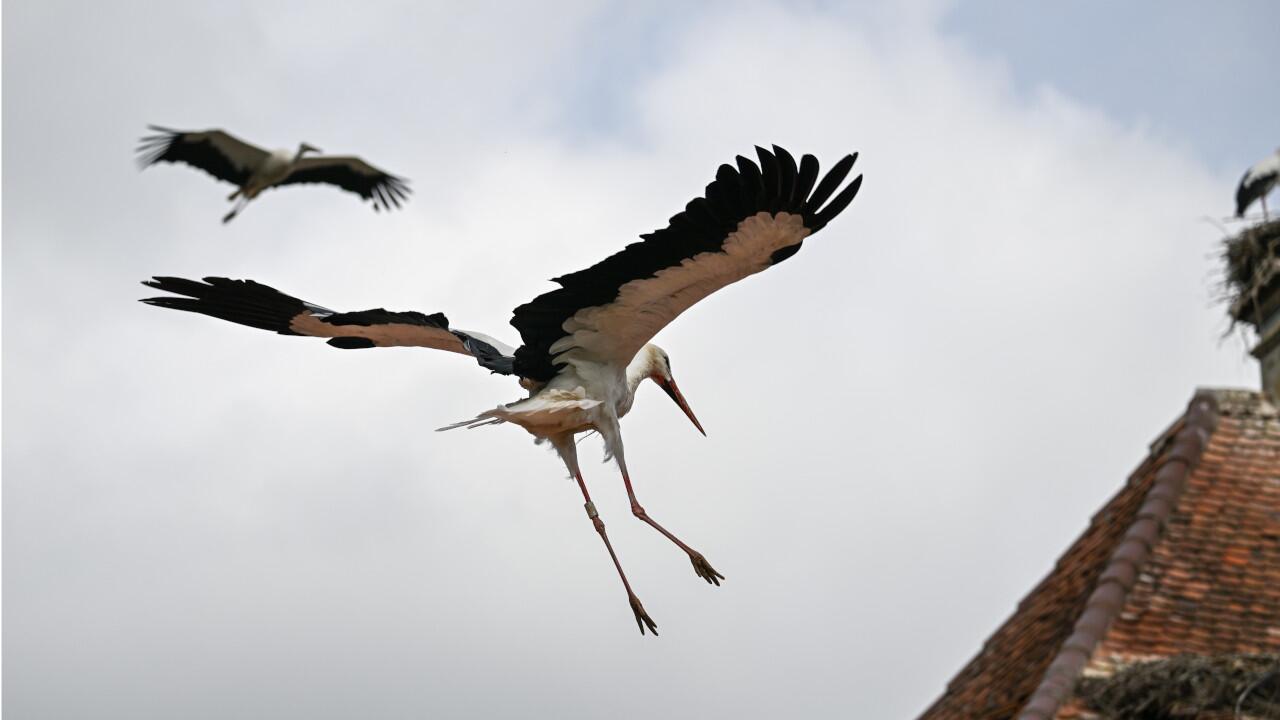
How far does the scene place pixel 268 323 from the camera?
7520 millimetres

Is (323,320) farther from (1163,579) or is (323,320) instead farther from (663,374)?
(1163,579)

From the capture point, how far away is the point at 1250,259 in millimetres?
11188

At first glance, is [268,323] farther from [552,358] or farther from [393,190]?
[393,190]

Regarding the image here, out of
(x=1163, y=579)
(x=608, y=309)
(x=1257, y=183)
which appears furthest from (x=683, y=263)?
(x=1257, y=183)

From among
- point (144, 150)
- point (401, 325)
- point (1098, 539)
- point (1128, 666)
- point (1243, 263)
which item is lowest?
point (1128, 666)

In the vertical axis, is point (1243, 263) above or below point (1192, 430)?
above

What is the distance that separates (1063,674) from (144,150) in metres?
9.21

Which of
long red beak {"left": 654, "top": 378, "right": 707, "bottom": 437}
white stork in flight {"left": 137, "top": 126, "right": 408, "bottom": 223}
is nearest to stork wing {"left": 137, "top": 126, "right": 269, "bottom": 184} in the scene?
white stork in flight {"left": 137, "top": 126, "right": 408, "bottom": 223}

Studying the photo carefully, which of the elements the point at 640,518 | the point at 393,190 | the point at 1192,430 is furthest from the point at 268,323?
the point at 393,190

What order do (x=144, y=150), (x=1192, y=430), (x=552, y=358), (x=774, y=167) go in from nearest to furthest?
(x=774, y=167), (x=552, y=358), (x=1192, y=430), (x=144, y=150)

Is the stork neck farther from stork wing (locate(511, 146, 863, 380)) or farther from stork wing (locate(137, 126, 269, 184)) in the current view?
stork wing (locate(137, 126, 269, 184))

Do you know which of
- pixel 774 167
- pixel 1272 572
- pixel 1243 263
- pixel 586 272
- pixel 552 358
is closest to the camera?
pixel 774 167

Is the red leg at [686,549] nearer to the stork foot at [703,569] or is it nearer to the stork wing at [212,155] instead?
the stork foot at [703,569]

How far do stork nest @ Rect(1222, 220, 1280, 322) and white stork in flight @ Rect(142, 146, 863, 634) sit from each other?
478cm
